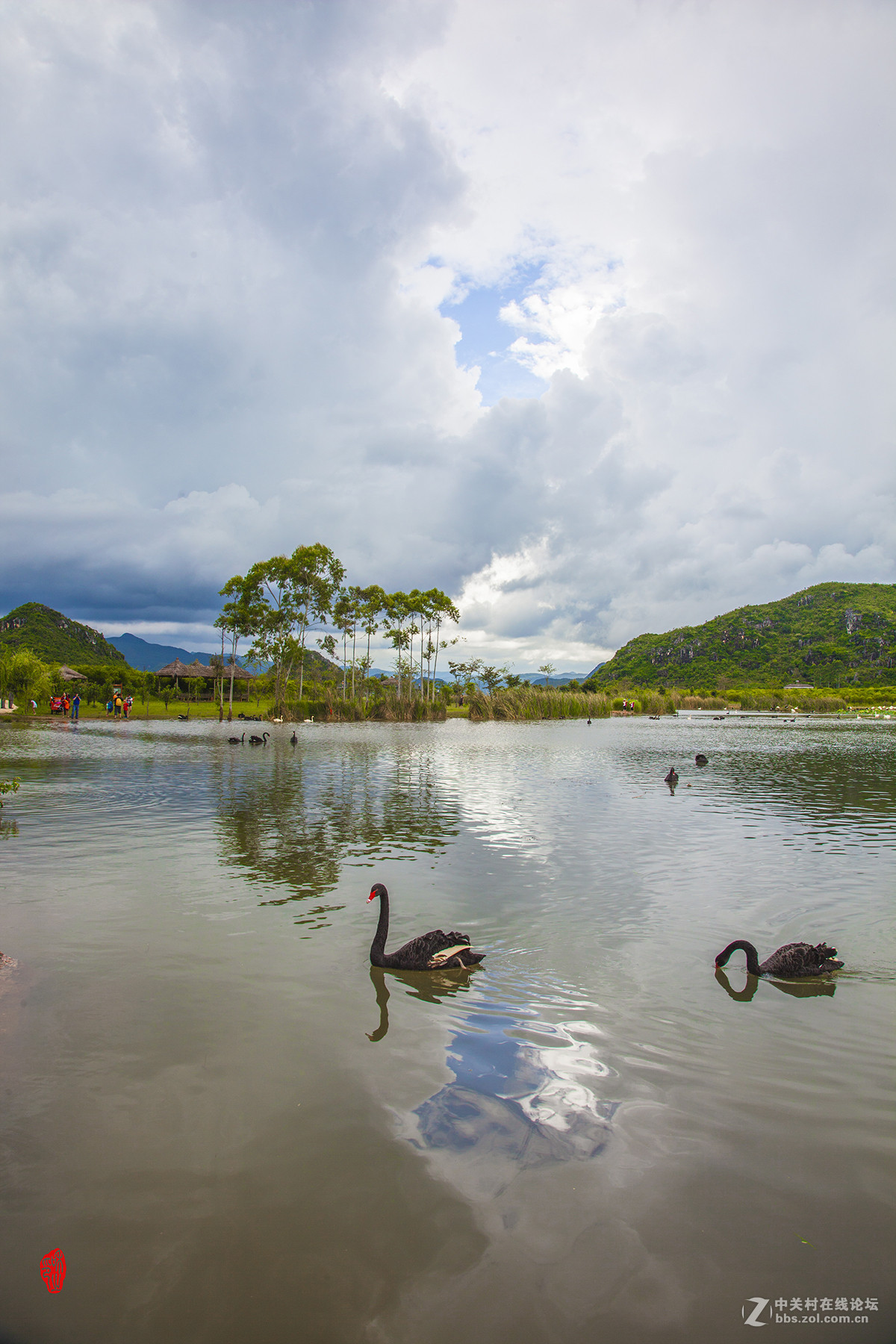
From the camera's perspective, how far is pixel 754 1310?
291 centimetres

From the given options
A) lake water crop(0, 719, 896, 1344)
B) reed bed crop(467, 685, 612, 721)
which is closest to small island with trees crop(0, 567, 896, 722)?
reed bed crop(467, 685, 612, 721)

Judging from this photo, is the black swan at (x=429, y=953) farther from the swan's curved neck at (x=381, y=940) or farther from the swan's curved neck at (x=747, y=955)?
the swan's curved neck at (x=747, y=955)

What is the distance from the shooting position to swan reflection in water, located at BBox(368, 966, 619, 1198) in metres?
3.83

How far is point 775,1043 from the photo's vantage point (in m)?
5.33

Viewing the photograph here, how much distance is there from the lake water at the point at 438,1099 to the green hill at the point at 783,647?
131 meters

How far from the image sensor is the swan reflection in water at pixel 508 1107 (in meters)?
3.83

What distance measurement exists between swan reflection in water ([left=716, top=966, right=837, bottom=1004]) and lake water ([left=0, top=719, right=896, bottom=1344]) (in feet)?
0.13

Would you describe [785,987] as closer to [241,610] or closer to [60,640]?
[241,610]

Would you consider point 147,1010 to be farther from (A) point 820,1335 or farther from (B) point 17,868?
(B) point 17,868

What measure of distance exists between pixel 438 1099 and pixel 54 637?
124032 millimetres

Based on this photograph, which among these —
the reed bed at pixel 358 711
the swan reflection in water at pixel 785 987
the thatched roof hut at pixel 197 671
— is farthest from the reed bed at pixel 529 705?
the swan reflection in water at pixel 785 987

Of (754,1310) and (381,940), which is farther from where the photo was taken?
(381,940)

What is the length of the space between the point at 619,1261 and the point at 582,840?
9484 millimetres

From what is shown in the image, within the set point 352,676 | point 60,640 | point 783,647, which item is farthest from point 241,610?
point 783,647
